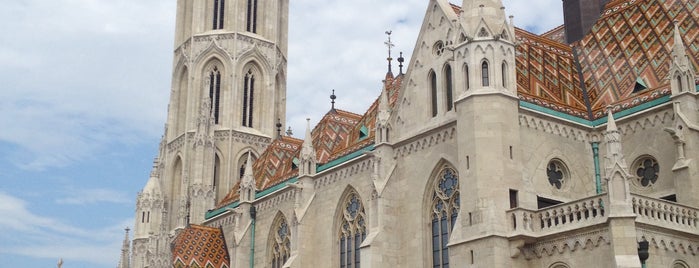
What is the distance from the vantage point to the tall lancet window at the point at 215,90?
47.5 metres

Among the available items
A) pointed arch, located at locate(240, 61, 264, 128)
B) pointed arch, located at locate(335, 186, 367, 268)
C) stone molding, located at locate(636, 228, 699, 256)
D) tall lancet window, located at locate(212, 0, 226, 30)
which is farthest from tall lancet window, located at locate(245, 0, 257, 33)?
stone molding, located at locate(636, 228, 699, 256)

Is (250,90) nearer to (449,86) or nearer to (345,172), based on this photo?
(345,172)

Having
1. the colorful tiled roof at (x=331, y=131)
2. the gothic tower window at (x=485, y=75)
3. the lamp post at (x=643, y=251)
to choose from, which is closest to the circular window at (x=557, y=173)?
the gothic tower window at (x=485, y=75)

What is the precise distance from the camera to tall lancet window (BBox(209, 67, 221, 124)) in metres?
47.5

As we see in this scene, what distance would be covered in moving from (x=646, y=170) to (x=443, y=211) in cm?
583

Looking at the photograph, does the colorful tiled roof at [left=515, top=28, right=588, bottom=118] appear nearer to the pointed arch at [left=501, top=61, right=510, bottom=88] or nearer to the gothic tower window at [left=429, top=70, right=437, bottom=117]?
the pointed arch at [left=501, top=61, right=510, bottom=88]

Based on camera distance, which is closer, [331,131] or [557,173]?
[557,173]

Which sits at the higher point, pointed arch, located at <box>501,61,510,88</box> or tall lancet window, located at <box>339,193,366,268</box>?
pointed arch, located at <box>501,61,510,88</box>

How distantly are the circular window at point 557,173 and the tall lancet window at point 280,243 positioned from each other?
1281cm

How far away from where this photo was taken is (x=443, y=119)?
27.5m

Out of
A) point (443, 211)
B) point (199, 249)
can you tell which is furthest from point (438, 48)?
point (199, 249)

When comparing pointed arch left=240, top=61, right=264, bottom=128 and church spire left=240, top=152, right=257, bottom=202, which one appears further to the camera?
pointed arch left=240, top=61, right=264, bottom=128

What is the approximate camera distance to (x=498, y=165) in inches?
966

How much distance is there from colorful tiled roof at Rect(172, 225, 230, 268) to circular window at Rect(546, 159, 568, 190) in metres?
17.2
